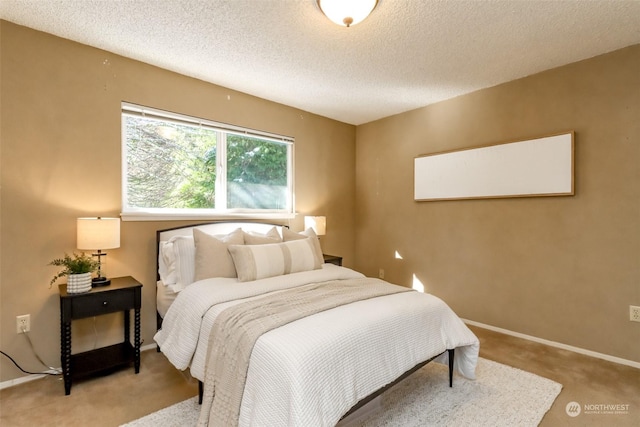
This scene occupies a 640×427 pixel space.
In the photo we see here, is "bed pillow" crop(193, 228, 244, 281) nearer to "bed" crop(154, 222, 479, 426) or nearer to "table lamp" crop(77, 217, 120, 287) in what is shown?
"bed" crop(154, 222, 479, 426)

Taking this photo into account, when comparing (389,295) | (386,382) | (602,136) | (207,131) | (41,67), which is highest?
(41,67)

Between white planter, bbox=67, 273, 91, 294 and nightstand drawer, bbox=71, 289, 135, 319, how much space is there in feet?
0.23

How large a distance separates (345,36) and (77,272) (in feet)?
8.59

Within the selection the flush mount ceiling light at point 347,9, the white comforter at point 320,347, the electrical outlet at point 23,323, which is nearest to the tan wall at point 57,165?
the electrical outlet at point 23,323

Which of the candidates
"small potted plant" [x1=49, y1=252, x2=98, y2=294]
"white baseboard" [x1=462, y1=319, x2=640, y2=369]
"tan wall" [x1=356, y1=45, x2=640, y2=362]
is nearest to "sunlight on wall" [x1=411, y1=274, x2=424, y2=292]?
"tan wall" [x1=356, y1=45, x2=640, y2=362]

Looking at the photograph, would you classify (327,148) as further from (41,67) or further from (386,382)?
(386,382)

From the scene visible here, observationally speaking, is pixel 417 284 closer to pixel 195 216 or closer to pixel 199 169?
pixel 195 216

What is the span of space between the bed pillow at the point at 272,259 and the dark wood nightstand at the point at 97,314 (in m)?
0.80

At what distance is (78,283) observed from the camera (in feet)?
7.14

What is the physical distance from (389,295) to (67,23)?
2997 mm

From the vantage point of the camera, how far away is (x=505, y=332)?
3.15 m

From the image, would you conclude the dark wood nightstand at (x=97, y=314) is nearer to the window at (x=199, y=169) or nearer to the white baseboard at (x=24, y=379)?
the white baseboard at (x=24, y=379)

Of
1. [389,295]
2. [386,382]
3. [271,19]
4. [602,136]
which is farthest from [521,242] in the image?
[271,19]

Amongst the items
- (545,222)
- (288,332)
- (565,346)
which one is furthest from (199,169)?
(565,346)
